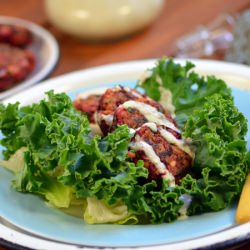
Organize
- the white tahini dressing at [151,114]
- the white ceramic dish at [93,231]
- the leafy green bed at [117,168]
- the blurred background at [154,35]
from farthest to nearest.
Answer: the blurred background at [154,35] < the white tahini dressing at [151,114] < the leafy green bed at [117,168] < the white ceramic dish at [93,231]

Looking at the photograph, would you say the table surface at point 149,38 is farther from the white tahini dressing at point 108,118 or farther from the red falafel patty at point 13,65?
the white tahini dressing at point 108,118

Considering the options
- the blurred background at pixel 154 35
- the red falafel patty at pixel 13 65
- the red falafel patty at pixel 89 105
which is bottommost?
the red falafel patty at pixel 13 65

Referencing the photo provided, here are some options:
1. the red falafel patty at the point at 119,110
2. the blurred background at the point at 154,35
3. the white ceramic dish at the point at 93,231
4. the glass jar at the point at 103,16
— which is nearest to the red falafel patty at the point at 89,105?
the red falafel patty at the point at 119,110

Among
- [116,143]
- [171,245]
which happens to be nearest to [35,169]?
[116,143]

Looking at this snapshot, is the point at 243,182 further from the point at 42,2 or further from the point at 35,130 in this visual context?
the point at 42,2

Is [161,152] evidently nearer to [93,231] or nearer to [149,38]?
[93,231]

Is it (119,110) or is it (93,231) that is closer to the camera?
(93,231)

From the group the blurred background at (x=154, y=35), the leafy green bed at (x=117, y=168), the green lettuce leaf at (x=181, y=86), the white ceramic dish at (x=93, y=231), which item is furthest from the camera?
the blurred background at (x=154, y=35)

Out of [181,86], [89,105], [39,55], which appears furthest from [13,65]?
[181,86]
